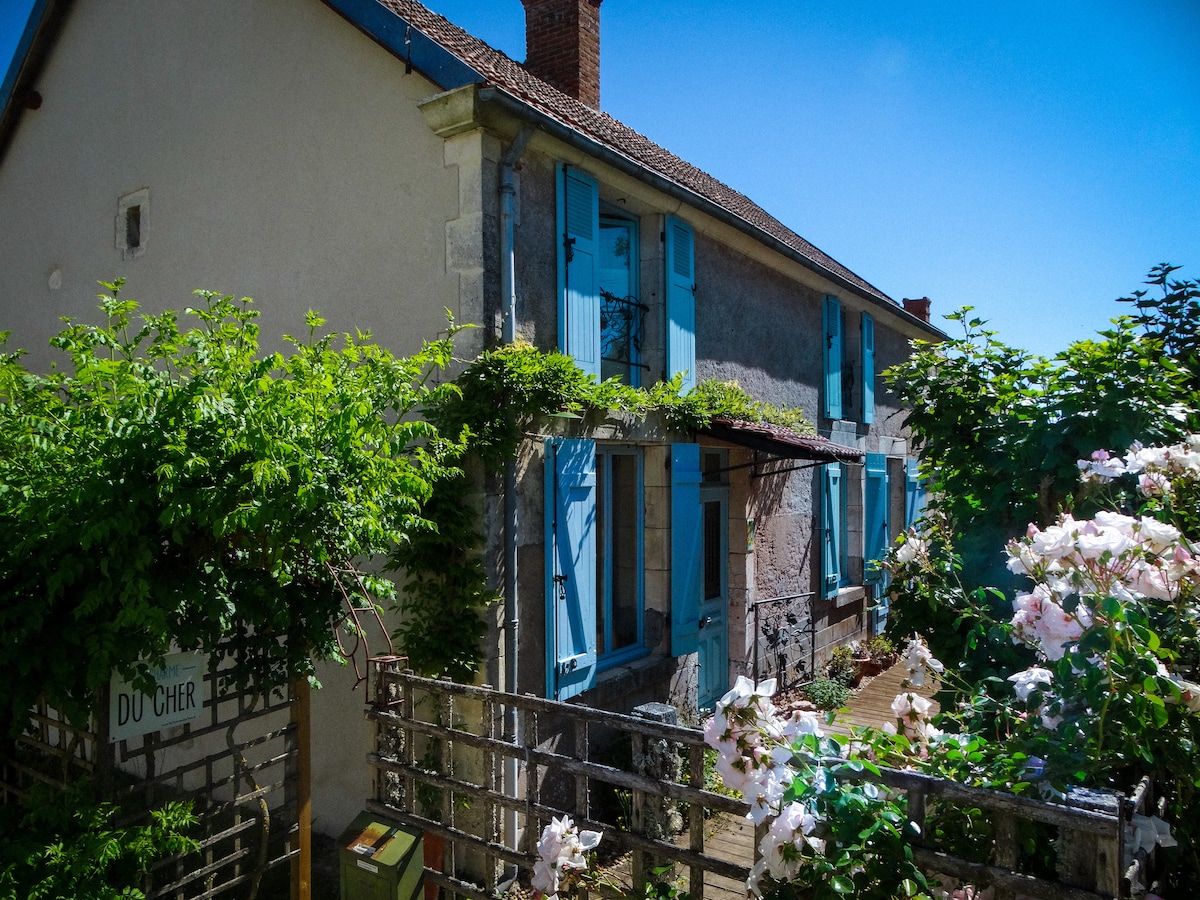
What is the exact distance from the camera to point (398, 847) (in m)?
3.56

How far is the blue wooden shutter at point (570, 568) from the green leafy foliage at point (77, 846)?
232 cm

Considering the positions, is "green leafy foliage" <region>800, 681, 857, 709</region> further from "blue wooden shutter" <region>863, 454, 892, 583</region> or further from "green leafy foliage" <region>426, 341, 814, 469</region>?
"green leafy foliage" <region>426, 341, 814, 469</region>

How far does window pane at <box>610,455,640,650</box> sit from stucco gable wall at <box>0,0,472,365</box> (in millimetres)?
1945

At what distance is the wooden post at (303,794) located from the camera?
364 centimetres

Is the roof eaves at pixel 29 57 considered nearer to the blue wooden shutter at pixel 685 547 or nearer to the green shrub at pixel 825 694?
the blue wooden shutter at pixel 685 547

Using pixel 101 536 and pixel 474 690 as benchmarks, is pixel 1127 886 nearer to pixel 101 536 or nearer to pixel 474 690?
pixel 474 690

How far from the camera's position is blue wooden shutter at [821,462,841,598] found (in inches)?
351

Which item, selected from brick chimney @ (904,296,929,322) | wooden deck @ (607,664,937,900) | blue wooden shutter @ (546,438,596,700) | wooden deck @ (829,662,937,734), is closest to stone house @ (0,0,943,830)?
blue wooden shutter @ (546,438,596,700)

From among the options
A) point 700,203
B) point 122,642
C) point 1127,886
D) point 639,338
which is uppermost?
point 700,203

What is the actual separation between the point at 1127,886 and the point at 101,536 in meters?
3.21

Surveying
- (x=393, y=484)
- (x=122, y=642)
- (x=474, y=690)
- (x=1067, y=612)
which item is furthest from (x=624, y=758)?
(x=1067, y=612)

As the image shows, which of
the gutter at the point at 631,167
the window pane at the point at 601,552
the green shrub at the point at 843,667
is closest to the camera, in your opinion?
the gutter at the point at 631,167

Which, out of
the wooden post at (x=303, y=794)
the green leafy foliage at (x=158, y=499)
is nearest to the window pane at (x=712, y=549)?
the wooden post at (x=303, y=794)

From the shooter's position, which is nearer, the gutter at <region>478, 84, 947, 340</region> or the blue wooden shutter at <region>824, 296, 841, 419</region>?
the gutter at <region>478, 84, 947, 340</region>
